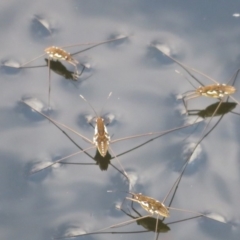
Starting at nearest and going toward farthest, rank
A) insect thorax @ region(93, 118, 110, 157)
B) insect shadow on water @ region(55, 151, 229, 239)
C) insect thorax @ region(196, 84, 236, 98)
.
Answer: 1. insect shadow on water @ region(55, 151, 229, 239)
2. insect thorax @ region(93, 118, 110, 157)
3. insect thorax @ region(196, 84, 236, 98)

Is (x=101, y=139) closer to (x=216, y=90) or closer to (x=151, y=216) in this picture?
(x=151, y=216)

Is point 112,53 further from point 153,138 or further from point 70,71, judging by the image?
point 153,138

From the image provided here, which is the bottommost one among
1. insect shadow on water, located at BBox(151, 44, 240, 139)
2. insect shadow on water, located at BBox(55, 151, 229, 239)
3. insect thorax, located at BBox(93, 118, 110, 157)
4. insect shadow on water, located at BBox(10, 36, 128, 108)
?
insect shadow on water, located at BBox(55, 151, 229, 239)

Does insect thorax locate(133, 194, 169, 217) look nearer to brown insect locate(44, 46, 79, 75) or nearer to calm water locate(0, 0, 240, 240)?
calm water locate(0, 0, 240, 240)

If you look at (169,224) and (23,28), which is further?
(23,28)

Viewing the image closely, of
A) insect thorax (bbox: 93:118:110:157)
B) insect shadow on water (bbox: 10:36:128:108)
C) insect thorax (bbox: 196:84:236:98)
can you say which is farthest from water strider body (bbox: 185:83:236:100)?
insect shadow on water (bbox: 10:36:128:108)

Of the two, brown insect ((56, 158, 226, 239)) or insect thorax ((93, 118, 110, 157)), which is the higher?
insect thorax ((93, 118, 110, 157))

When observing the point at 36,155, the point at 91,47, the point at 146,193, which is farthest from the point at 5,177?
the point at 91,47

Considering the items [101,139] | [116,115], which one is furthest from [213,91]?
[101,139]
